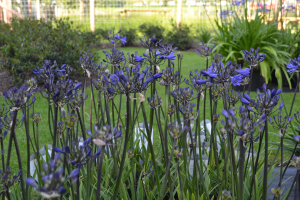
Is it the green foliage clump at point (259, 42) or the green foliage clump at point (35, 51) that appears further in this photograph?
the green foliage clump at point (259, 42)

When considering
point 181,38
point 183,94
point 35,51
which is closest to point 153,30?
point 181,38

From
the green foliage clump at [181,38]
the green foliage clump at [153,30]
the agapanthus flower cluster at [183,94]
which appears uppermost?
the green foliage clump at [153,30]

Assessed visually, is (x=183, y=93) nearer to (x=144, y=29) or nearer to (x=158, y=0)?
(x=144, y=29)

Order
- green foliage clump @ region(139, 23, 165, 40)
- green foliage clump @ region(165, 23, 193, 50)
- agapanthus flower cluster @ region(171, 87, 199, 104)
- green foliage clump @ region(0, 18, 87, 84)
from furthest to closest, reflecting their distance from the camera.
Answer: green foliage clump @ region(139, 23, 165, 40) → green foliage clump @ region(165, 23, 193, 50) → green foliage clump @ region(0, 18, 87, 84) → agapanthus flower cluster @ region(171, 87, 199, 104)

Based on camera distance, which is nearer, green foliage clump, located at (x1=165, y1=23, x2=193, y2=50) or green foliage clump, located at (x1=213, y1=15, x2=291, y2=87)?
green foliage clump, located at (x1=213, y1=15, x2=291, y2=87)

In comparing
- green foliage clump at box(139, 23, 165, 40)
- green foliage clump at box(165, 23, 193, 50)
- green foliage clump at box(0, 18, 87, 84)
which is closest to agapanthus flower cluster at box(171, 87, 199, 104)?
green foliage clump at box(0, 18, 87, 84)

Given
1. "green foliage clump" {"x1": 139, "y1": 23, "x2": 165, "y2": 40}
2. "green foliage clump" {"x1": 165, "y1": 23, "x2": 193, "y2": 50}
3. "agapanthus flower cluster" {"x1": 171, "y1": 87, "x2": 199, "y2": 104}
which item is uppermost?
"green foliage clump" {"x1": 139, "y1": 23, "x2": 165, "y2": 40}

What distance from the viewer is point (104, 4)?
1516 cm

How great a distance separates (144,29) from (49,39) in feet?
25.7

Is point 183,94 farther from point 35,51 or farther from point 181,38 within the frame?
point 181,38

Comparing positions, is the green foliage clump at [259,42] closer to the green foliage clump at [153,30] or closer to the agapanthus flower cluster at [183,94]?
the agapanthus flower cluster at [183,94]

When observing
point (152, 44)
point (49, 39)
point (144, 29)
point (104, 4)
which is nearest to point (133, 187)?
point (152, 44)

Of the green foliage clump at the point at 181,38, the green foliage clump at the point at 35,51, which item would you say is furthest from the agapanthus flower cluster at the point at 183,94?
the green foliage clump at the point at 181,38

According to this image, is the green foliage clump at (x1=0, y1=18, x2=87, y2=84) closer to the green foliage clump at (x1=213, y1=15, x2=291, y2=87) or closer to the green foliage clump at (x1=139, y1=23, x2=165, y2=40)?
the green foliage clump at (x1=213, y1=15, x2=291, y2=87)
